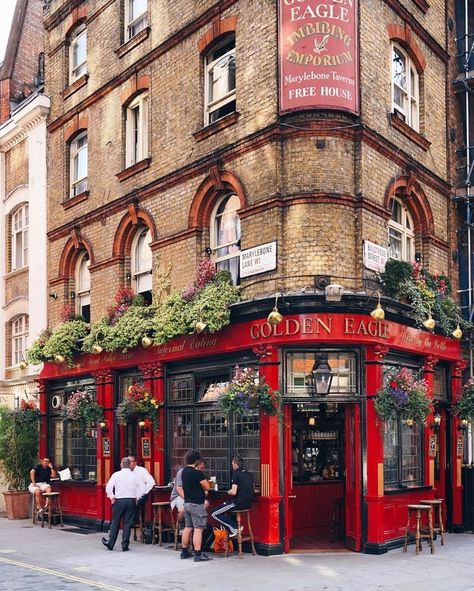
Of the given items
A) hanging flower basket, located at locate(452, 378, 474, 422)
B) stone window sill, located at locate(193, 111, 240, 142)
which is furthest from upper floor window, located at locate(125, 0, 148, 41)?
hanging flower basket, located at locate(452, 378, 474, 422)

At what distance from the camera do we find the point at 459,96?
19328 mm

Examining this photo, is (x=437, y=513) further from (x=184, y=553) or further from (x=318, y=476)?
(x=184, y=553)

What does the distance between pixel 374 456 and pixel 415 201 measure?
5.62 metres

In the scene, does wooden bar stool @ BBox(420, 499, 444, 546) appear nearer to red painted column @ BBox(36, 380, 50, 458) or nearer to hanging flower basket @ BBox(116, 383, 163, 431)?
hanging flower basket @ BBox(116, 383, 163, 431)

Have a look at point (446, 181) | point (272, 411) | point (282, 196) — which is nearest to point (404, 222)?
point (446, 181)

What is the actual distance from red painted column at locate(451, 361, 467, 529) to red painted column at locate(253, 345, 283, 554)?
4882 mm

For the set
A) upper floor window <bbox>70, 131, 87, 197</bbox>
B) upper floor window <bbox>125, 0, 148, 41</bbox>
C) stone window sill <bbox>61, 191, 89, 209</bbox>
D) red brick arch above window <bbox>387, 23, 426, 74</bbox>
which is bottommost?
stone window sill <bbox>61, 191, 89, 209</bbox>

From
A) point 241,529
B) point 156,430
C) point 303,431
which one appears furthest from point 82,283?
point 241,529

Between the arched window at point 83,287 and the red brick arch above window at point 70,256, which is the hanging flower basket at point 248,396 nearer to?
the arched window at point 83,287

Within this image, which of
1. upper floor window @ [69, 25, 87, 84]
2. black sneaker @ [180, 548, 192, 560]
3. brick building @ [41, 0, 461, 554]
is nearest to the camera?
black sneaker @ [180, 548, 192, 560]

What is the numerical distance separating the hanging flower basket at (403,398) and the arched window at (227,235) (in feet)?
11.4

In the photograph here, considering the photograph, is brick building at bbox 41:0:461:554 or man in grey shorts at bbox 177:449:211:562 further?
brick building at bbox 41:0:461:554

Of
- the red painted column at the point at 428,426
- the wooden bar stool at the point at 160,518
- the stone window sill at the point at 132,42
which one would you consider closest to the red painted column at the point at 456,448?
the red painted column at the point at 428,426

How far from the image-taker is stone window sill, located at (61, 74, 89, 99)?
21141 millimetres
